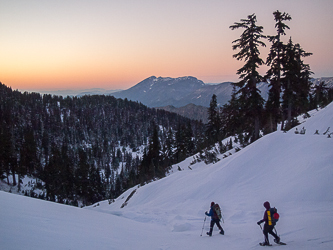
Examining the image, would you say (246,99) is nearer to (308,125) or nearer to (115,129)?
(308,125)

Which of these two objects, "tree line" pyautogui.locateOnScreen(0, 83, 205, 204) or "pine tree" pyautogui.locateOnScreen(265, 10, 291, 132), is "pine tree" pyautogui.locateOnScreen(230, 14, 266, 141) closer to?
"pine tree" pyautogui.locateOnScreen(265, 10, 291, 132)

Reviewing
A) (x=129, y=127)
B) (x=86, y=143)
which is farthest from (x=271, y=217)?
(x=129, y=127)

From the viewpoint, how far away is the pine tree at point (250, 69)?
18141 millimetres

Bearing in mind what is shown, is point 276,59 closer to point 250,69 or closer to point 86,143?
point 250,69

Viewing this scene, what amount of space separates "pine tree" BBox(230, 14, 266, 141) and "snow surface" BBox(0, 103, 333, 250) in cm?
532

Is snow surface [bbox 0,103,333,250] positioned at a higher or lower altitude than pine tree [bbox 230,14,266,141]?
lower

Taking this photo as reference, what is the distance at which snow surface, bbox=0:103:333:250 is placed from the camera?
5352 millimetres

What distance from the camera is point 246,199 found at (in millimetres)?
9328

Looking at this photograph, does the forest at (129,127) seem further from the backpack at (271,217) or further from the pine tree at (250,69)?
the backpack at (271,217)

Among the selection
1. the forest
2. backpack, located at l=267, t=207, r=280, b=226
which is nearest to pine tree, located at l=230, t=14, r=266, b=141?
the forest

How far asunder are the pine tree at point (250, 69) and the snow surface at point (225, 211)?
5319mm

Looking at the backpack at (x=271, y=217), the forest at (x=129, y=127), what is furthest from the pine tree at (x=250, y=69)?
the backpack at (x=271, y=217)

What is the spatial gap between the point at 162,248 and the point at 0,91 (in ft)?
572

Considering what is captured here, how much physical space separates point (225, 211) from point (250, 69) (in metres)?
14.3
